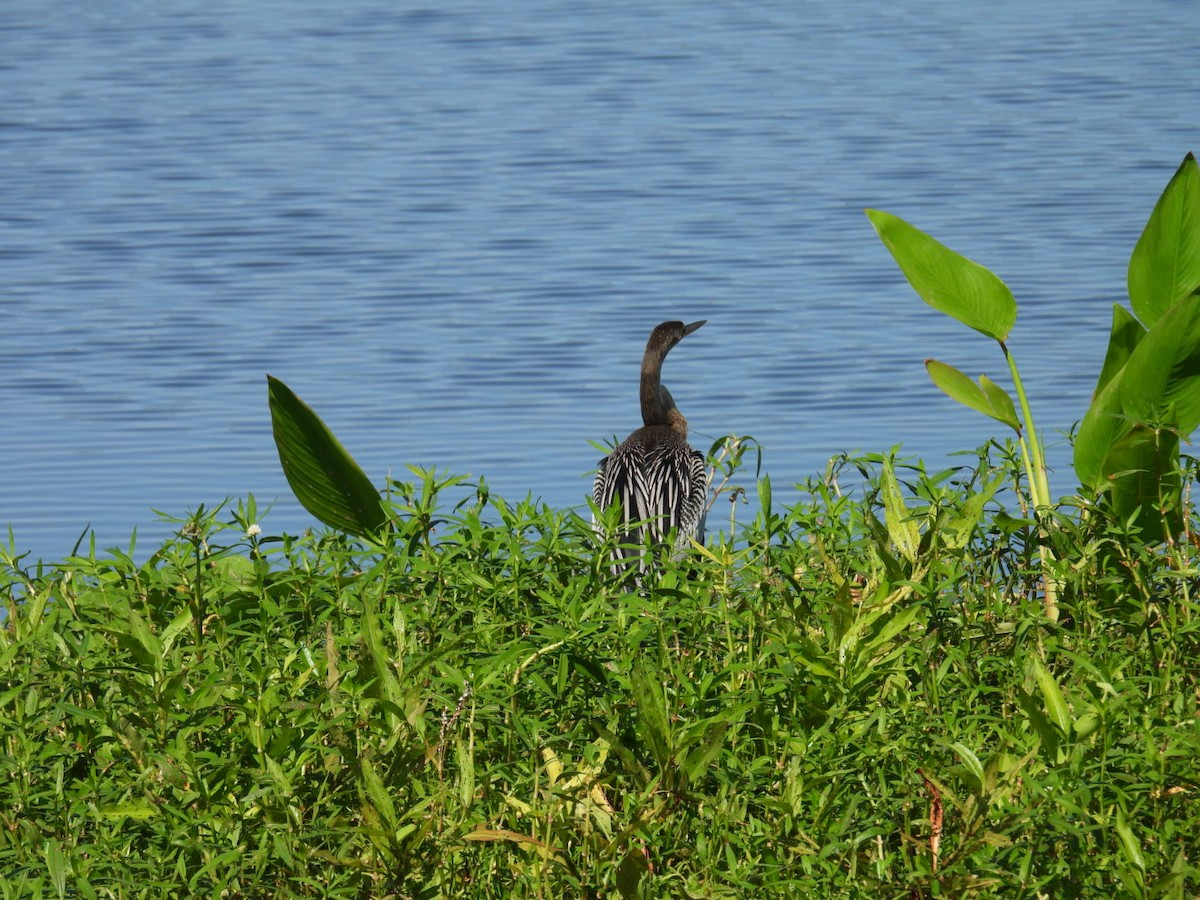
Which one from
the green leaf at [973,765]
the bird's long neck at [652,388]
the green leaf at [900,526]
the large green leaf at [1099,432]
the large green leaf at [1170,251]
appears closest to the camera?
the green leaf at [973,765]

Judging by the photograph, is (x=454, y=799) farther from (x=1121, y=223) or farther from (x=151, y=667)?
(x=1121, y=223)

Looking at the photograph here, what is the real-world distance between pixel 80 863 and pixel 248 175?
11.9 m

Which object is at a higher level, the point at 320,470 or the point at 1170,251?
the point at 1170,251

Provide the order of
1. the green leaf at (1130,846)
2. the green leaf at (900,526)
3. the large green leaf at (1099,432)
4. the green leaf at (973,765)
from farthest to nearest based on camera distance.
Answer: the large green leaf at (1099,432) < the green leaf at (900,526) < the green leaf at (973,765) < the green leaf at (1130,846)

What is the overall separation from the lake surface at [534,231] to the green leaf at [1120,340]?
1227 millimetres

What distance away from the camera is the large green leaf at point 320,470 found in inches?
207

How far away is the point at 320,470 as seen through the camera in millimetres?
5371

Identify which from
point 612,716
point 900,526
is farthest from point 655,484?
point 612,716

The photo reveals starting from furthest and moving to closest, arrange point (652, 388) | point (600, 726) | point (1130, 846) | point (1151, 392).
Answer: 1. point (652, 388)
2. point (1151, 392)
3. point (600, 726)
4. point (1130, 846)

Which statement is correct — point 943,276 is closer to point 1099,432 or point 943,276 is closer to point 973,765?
point 1099,432

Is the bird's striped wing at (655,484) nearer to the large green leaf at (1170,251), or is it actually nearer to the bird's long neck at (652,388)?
the bird's long neck at (652,388)

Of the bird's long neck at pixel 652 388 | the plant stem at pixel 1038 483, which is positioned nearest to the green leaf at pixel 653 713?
the plant stem at pixel 1038 483

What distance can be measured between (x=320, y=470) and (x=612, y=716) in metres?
1.86

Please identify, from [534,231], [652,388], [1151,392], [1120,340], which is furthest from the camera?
[534,231]
